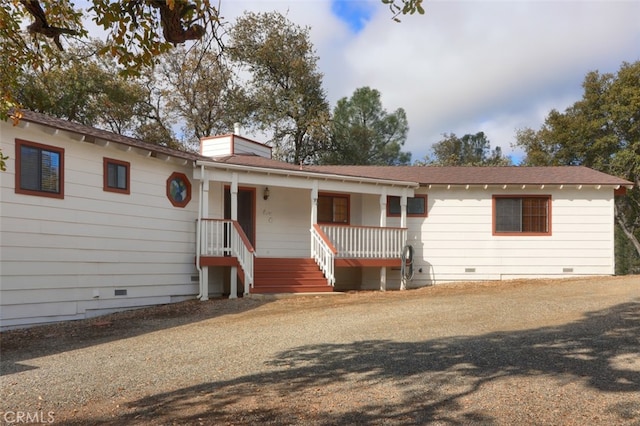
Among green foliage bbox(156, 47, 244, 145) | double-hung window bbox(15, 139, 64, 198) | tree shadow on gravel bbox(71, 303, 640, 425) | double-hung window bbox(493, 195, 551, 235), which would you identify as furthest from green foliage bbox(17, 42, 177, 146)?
tree shadow on gravel bbox(71, 303, 640, 425)

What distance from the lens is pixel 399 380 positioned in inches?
198

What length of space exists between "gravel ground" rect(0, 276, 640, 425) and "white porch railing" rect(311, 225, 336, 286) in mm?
3252

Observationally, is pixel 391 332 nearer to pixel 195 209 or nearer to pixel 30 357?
pixel 30 357

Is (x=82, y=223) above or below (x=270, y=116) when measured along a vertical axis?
below

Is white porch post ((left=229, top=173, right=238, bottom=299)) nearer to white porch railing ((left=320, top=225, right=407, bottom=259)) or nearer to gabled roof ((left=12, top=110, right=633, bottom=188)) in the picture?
gabled roof ((left=12, top=110, right=633, bottom=188))

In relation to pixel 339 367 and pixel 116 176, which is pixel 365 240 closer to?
pixel 116 176

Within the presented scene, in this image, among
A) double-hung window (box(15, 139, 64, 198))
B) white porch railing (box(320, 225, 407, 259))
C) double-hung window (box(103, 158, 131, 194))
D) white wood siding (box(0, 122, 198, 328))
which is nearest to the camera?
white wood siding (box(0, 122, 198, 328))

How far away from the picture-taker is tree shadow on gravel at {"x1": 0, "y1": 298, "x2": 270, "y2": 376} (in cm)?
711

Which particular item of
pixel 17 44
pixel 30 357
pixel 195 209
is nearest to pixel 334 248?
pixel 195 209

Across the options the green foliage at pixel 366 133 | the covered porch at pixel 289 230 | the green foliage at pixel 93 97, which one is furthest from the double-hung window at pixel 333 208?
the green foliage at pixel 366 133

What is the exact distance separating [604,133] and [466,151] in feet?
75.1

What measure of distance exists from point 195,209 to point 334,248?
3752mm

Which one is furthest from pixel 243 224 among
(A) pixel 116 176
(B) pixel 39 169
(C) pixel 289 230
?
(B) pixel 39 169

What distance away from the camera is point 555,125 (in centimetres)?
2756
